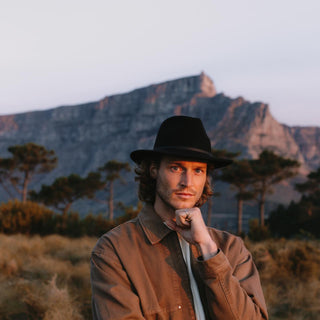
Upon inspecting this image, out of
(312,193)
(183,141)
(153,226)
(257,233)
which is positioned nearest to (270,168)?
(312,193)

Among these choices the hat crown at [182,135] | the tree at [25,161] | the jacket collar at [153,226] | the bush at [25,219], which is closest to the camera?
the jacket collar at [153,226]

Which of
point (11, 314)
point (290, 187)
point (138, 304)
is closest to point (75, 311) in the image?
point (11, 314)

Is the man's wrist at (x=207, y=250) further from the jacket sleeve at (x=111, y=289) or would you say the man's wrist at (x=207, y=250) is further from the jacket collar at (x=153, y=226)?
the jacket sleeve at (x=111, y=289)

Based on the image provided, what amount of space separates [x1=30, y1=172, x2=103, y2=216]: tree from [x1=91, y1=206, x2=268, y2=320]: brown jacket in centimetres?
2641

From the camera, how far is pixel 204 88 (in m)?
149

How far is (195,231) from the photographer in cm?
187

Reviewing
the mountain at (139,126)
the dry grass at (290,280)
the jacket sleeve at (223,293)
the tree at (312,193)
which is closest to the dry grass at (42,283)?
the dry grass at (290,280)

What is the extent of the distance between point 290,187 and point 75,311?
92614 mm

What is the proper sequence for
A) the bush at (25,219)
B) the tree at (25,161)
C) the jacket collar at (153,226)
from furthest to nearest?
the tree at (25,161), the bush at (25,219), the jacket collar at (153,226)

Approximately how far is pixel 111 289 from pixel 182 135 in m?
0.87

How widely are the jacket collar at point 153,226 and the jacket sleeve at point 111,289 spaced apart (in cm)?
20

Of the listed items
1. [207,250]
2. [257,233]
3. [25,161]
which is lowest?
[257,233]

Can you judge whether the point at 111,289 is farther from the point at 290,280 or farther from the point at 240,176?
the point at 240,176

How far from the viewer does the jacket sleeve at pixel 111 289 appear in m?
1.81
